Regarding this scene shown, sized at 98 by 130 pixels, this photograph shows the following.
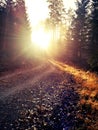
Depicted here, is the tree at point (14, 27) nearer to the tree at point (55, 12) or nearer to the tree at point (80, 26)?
the tree at point (80, 26)

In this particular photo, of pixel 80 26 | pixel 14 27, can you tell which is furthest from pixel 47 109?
pixel 80 26

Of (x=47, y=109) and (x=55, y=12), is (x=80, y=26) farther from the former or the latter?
(x=47, y=109)

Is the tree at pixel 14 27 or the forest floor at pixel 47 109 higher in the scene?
the tree at pixel 14 27

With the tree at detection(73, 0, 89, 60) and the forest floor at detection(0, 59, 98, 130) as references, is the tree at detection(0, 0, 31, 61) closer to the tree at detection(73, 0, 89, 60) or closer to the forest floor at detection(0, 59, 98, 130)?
the tree at detection(73, 0, 89, 60)

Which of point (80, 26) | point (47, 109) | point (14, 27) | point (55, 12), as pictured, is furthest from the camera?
point (55, 12)

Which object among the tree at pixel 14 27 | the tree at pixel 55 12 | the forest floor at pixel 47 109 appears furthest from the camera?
the tree at pixel 55 12

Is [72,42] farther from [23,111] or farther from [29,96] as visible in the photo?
[23,111]

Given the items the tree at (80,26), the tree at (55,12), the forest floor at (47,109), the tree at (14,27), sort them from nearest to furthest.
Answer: the forest floor at (47,109)
the tree at (14,27)
the tree at (80,26)
the tree at (55,12)

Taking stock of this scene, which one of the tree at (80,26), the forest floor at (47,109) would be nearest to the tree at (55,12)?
the tree at (80,26)

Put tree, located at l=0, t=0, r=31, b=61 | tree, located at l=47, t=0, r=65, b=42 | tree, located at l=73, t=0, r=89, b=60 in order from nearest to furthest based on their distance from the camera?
tree, located at l=0, t=0, r=31, b=61 → tree, located at l=73, t=0, r=89, b=60 → tree, located at l=47, t=0, r=65, b=42

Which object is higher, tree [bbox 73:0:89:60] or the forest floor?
tree [bbox 73:0:89:60]

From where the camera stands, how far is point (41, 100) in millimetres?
15992

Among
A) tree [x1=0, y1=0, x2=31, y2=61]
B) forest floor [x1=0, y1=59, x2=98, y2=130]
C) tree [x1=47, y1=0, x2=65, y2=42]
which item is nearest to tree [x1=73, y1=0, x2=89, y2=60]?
tree [x1=0, y1=0, x2=31, y2=61]

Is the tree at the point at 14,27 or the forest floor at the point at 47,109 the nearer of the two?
the forest floor at the point at 47,109
